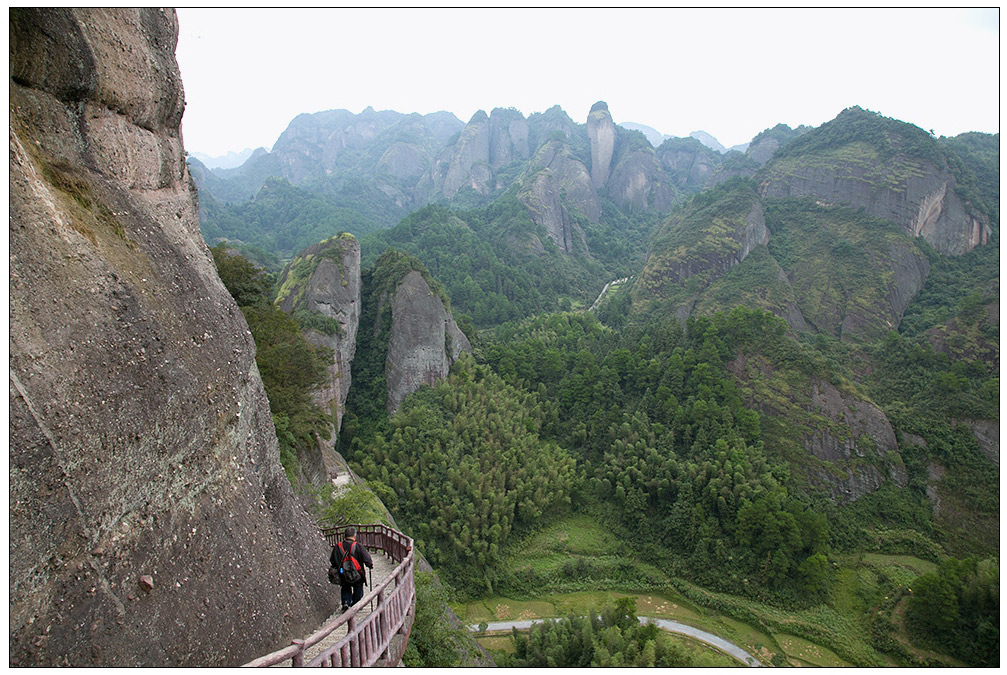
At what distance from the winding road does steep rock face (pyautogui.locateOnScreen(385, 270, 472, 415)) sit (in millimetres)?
14906

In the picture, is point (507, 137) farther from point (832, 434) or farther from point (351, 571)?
point (351, 571)

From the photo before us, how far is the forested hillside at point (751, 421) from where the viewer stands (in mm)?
23688

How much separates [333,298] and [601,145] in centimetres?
9995

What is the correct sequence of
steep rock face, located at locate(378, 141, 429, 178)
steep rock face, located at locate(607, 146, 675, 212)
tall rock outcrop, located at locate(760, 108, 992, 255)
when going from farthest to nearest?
1. steep rock face, located at locate(378, 141, 429, 178)
2. steep rock face, located at locate(607, 146, 675, 212)
3. tall rock outcrop, located at locate(760, 108, 992, 255)

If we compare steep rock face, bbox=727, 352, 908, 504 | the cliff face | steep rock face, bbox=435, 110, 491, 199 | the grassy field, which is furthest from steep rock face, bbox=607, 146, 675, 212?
the cliff face

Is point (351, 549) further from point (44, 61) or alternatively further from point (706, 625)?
point (706, 625)

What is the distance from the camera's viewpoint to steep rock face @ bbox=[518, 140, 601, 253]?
286 feet

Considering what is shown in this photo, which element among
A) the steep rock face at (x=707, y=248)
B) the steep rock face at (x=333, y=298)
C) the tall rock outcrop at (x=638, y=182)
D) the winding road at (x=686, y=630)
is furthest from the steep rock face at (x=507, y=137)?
the winding road at (x=686, y=630)

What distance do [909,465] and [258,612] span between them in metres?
35.3

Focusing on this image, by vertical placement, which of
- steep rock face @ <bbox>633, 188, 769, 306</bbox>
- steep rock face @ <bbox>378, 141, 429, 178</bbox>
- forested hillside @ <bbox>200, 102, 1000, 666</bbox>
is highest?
steep rock face @ <bbox>378, 141, 429, 178</bbox>

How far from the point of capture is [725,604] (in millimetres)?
23719

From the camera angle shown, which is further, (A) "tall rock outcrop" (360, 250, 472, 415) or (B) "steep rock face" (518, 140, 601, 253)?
(B) "steep rock face" (518, 140, 601, 253)

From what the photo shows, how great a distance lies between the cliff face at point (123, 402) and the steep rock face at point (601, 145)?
376 ft

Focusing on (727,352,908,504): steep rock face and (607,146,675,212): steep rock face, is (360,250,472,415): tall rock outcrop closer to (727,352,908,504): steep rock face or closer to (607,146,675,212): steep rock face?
(727,352,908,504): steep rock face
